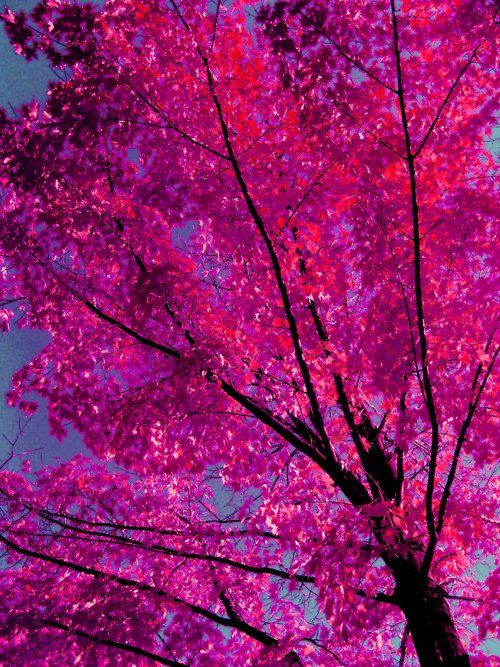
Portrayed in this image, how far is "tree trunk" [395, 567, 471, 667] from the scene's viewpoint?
3477 millimetres

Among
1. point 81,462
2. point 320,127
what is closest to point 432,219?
point 320,127

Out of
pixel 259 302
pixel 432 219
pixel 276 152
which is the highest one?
pixel 276 152

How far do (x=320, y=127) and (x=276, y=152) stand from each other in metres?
0.82

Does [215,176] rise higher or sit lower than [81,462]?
higher

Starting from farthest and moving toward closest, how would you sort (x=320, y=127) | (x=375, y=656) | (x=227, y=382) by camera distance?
(x=375, y=656) < (x=227, y=382) < (x=320, y=127)

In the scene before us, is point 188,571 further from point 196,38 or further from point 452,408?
point 196,38

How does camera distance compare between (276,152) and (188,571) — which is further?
(188,571)

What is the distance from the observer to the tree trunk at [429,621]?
348cm

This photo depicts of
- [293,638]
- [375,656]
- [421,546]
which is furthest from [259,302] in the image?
[375,656]

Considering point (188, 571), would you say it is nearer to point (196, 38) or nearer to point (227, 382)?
point (227, 382)

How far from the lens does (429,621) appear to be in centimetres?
364

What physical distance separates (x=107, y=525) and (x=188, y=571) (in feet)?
7.80

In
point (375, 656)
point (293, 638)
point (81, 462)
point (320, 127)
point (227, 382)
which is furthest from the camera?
point (81, 462)

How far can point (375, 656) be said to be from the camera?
5902mm
